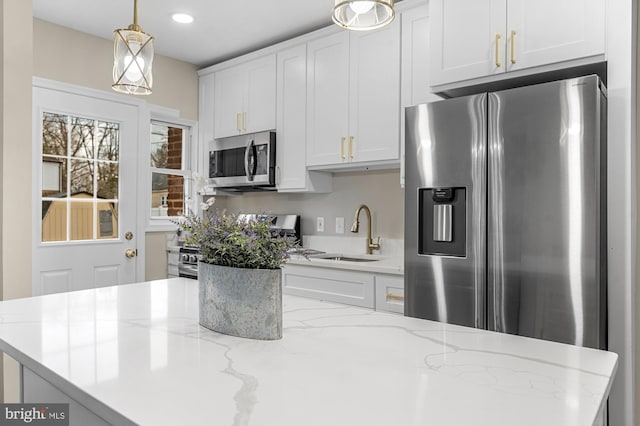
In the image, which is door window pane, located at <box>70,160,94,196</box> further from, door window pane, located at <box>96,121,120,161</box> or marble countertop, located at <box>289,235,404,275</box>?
marble countertop, located at <box>289,235,404,275</box>

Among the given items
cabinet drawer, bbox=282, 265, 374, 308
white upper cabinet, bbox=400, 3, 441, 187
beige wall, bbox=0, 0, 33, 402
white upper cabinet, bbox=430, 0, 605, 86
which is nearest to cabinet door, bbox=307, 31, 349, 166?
white upper cabinet, bbox=400, 3, 441, 187

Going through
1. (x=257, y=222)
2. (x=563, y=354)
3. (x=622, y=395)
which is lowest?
(x=622, y=395)

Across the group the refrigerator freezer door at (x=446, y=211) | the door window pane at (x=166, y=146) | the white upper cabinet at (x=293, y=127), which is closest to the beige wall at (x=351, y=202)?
the white upper cabinet at (x=293, y=127)

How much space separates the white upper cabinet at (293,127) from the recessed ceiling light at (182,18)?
2.29ft

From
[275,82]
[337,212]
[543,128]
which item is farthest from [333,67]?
[543,128]

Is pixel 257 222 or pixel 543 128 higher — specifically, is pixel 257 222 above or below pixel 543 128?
below

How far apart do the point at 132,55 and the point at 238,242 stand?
86cm

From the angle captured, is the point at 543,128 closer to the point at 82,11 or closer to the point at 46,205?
the point at 82,11

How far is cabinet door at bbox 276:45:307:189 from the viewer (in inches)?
132

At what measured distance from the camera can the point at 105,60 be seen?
3598 millimetres

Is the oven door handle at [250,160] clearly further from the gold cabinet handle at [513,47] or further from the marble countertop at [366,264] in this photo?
the gold cabinet handle at [513,47]

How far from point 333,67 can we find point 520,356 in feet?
8.39

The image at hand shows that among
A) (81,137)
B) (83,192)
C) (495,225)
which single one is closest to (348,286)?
(495,225)

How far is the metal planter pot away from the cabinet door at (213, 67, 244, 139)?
112 inches
